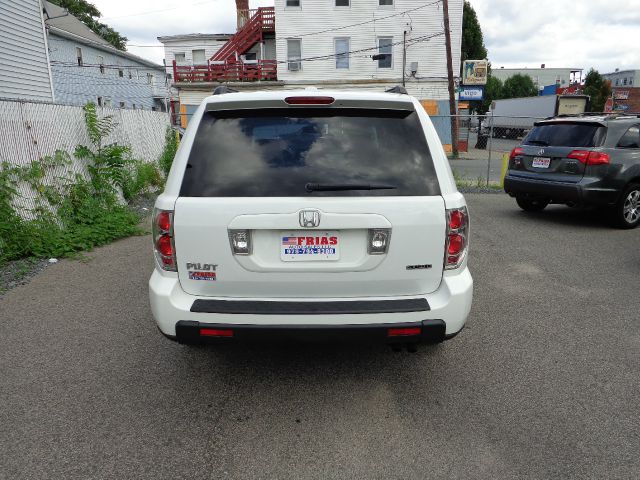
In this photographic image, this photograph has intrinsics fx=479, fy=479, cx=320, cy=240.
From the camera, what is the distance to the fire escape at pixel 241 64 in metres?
28.9

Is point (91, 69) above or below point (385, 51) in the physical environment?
below

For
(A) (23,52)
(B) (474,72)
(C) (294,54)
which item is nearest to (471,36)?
(B) (474,72)

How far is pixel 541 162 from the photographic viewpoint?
850 cm

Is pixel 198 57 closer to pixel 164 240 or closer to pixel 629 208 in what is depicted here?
pixel 629 208

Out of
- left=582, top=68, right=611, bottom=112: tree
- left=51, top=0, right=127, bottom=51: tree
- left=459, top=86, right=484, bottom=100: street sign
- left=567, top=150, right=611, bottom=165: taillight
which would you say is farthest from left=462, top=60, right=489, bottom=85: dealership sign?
left=51, top=0, right=127, bottom=51: tree

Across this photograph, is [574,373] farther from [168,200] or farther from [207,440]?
[168,200]

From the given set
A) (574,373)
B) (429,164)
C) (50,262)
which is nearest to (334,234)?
(429,164)

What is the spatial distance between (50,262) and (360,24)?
2558 cm

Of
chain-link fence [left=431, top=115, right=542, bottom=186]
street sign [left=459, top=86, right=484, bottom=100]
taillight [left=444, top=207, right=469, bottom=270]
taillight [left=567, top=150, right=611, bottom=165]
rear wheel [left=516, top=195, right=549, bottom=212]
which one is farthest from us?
street sign [left=459, top=86, right=484, bottom=100]

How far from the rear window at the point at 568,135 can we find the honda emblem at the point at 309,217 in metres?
7.10

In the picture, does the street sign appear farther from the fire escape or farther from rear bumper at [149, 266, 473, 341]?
rear bumper at [149, 266, 473, 341]

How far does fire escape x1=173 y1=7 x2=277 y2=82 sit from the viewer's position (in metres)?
28.9

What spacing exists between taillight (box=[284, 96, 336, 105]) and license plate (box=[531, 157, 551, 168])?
6736 millimetres

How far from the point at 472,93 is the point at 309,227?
1216 inches
